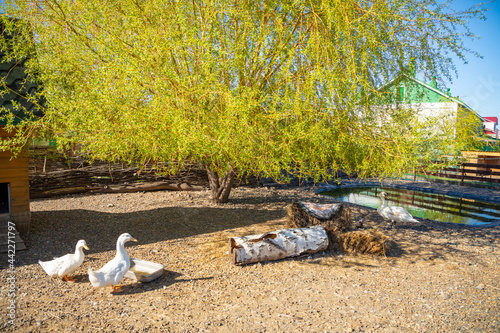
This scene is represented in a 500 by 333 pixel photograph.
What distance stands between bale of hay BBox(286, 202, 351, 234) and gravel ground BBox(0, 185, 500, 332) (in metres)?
0.67

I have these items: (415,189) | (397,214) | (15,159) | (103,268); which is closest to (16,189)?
(15,159)

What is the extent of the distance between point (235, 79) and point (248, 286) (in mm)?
3547

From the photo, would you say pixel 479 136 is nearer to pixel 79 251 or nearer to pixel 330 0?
pixel 330 0

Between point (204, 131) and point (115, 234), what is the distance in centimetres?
326

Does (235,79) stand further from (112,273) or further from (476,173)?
(476,173)

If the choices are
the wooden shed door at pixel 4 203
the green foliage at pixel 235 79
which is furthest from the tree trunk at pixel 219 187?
the wooden shed door at pixel 4 203

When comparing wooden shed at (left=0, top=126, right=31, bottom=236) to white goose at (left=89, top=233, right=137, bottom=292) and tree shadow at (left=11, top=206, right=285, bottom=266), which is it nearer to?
tree shadow at (left=11, top=206, right=285, bottom=266)

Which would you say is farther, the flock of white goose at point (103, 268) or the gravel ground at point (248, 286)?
the flock of white goose at point (103, 268)

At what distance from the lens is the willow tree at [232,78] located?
4867mm

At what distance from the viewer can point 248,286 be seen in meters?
4.36

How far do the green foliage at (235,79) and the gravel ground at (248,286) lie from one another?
157 cm

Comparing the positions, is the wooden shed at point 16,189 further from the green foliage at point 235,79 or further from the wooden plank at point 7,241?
the green foliage at point 235,79

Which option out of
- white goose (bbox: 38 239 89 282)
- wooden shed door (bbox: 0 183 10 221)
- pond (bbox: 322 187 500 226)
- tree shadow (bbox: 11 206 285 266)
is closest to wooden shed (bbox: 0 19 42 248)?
wooden shed door (bbox: 0 183 10 221)

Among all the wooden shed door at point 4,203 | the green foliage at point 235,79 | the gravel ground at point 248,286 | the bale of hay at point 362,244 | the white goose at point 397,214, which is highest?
the green foliage at point 235,79
